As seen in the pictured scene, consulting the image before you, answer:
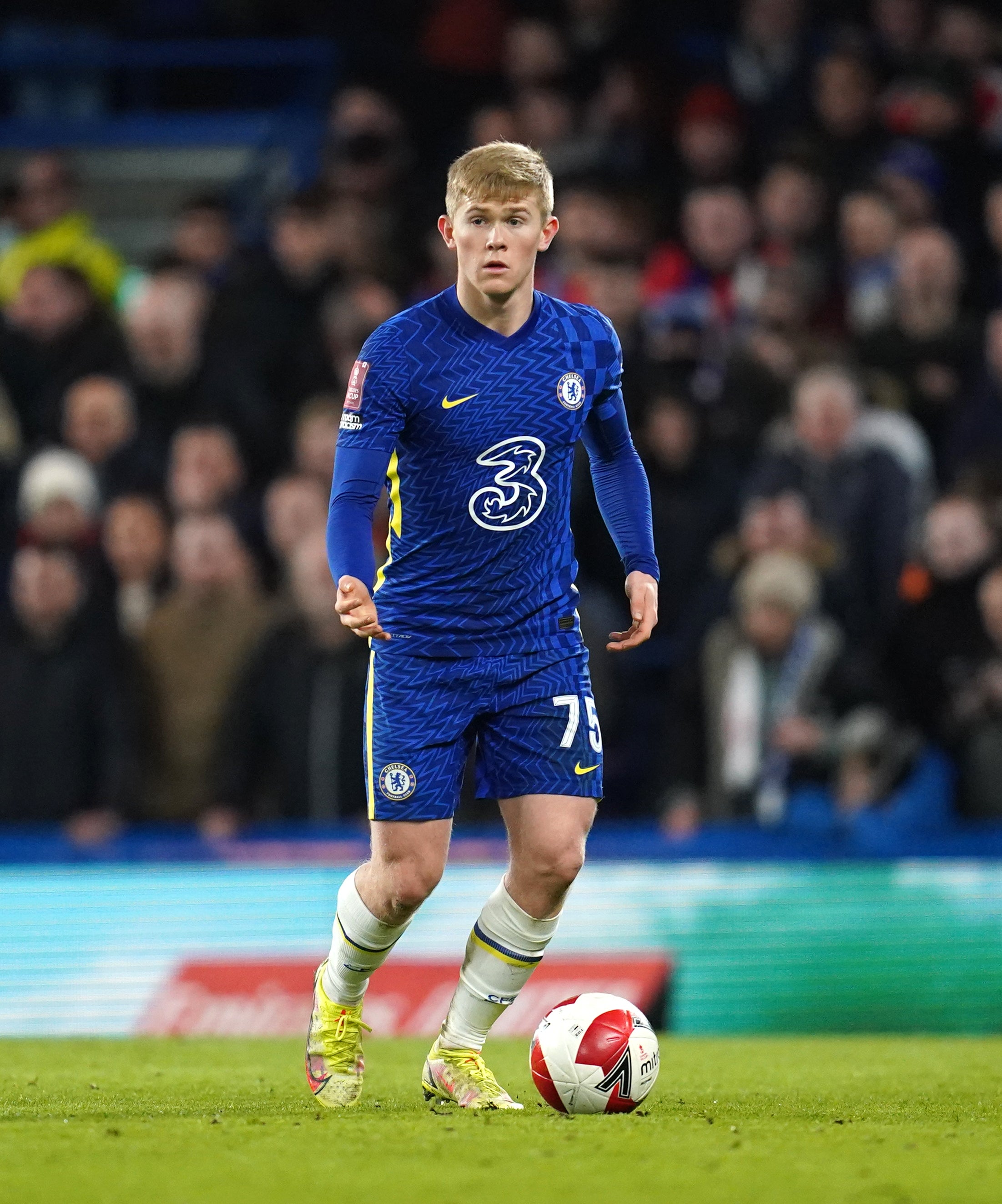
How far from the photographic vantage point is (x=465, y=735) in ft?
18.3

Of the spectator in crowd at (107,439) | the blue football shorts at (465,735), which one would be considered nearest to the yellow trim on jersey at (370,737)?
the blue football shorts at (465,735)

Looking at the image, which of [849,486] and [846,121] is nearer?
[849,486]

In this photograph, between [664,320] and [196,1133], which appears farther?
[664,320]

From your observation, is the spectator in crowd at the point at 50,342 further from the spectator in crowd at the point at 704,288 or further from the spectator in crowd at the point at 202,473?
the spectator in crowd at the point at 704,288

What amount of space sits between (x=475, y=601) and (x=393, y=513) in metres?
0.35

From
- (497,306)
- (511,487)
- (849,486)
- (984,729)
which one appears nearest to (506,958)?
(511,487)

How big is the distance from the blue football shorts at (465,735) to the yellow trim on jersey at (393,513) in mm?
242

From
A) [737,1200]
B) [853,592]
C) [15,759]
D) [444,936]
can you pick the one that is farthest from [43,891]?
[737,1200]

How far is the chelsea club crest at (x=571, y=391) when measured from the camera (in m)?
5.59

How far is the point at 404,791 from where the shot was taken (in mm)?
5480

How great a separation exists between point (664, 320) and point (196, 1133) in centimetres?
696

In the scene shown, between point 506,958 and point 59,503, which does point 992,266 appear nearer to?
point 59,503

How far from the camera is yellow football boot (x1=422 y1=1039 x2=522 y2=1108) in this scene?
5.61m

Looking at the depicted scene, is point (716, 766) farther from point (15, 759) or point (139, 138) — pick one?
point (139, 138)
